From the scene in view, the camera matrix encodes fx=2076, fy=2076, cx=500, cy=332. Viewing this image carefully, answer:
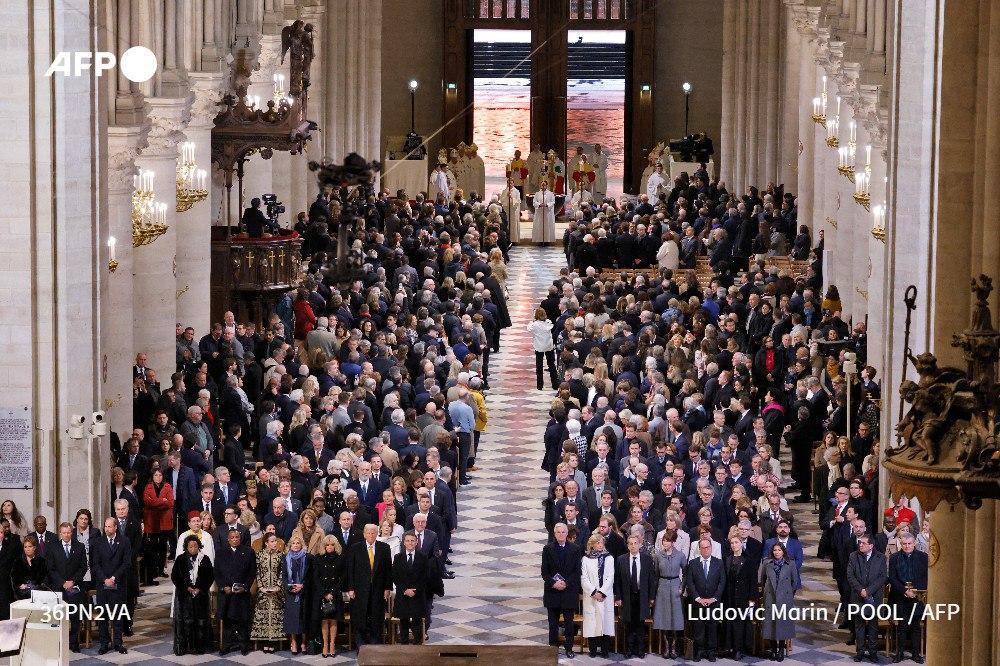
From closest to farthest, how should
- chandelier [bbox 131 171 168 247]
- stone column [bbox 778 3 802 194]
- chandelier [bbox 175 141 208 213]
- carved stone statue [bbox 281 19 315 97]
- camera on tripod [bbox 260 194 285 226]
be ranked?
1. chandelier [bbox 131 171 168 247]
2. chandelier [bbox 175 141 208 213]
3. carved stone statue [bbox 281 19 315 97]
4. camera on tripod [bbox 260 194 285 226]
5. stone column [bbox 778 3 802 194]

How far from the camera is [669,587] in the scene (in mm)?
21500

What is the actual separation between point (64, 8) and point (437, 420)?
304 inches

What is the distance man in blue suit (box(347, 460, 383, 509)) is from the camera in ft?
78.9

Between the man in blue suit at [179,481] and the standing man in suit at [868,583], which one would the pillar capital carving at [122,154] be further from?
the standing man in suit at [868,583]

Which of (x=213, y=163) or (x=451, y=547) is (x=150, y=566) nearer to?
(x=451, y=547)

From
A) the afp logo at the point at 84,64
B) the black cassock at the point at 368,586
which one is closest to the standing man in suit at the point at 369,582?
the black cassock at the point at 368,586

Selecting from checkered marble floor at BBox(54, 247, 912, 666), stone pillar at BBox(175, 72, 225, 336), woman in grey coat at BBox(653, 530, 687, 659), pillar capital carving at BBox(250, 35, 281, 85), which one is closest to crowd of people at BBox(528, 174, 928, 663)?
woman in grey coat at BBox(653, 530, 687, 659)

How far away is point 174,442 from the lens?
24766 mm

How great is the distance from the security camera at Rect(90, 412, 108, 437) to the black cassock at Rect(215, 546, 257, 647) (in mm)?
2851

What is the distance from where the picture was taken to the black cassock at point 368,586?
21.6 meters

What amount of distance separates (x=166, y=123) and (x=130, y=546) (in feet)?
32.6

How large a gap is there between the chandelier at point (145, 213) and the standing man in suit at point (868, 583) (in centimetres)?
1168

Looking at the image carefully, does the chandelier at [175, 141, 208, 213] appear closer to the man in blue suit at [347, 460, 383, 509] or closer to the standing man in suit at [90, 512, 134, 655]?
the man in blue suit at [347, 460, 383, 509]

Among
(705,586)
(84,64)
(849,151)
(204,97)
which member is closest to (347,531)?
(705,586)
